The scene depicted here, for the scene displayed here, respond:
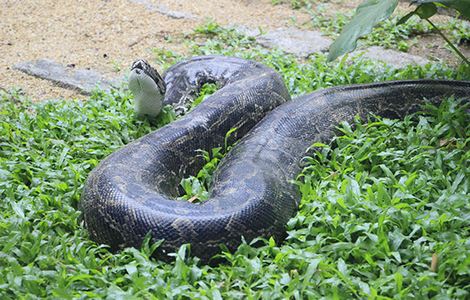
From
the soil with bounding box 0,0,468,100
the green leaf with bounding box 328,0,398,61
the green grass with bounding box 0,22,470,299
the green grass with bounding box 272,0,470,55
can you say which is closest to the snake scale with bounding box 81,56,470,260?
the green grass with bounding box 0,22,470,299

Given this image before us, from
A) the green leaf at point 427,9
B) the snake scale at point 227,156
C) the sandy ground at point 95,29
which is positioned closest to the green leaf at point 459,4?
the green leaf at point 427,9

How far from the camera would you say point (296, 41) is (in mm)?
8711

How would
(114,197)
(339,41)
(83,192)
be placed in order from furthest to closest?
(339,41) → (83,192) → (114,197)

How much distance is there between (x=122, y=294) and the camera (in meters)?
3.67

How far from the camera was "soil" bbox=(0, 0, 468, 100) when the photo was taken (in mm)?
7871

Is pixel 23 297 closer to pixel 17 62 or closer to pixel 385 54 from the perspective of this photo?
pixel 17 62

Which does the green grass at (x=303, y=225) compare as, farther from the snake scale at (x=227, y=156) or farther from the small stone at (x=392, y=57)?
the small stone at (x=392, y=57)

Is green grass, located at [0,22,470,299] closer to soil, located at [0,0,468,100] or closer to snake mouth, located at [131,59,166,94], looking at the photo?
snake mouth, located at [131,59,166,94]

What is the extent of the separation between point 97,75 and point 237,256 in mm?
4230

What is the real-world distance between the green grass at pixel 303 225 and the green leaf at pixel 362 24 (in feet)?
2.36

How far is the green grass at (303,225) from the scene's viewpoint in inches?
149

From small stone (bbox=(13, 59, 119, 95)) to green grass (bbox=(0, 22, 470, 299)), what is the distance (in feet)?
3.46

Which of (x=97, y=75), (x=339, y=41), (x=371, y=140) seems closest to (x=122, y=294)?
(x=371, y=140)

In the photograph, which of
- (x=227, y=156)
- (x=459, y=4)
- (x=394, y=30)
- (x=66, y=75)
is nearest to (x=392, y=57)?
(x=394, y=30)
